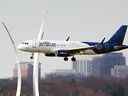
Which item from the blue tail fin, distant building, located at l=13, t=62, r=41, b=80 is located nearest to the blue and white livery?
the blue tail fin

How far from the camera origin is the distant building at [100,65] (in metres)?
140

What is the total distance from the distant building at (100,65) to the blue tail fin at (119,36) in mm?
5733

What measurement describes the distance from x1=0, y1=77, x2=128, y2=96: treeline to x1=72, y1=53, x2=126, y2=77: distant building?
211 cm

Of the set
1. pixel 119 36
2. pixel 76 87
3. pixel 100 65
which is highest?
pixel 119 36

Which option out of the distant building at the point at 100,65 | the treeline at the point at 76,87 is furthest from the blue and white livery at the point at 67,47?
the distant building at the point at 100,65

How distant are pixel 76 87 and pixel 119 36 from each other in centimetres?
1032

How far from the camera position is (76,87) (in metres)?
138

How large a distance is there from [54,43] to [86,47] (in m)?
4.62

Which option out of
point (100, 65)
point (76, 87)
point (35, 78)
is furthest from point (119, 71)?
point (35, 78)

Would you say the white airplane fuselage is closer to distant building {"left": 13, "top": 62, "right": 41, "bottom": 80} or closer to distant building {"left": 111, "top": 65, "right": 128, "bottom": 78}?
distant building {"left": 111, "top": 65, "right": 128, "bottom": 78}

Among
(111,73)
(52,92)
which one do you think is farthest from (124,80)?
(52,92)

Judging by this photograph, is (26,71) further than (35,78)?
Yes

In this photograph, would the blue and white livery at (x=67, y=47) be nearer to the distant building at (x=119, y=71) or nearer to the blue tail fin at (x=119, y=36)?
the blue tail fin at (x=119, y=36)

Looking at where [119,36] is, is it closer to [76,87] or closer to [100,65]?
[100,65]
